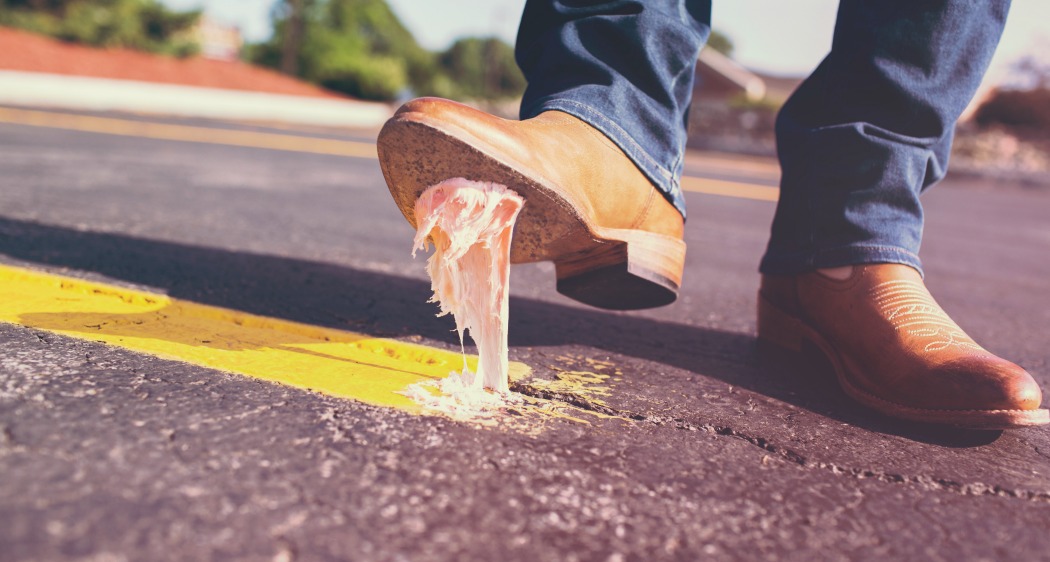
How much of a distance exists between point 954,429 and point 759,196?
5.61 meters

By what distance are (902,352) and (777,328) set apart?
0.37 m

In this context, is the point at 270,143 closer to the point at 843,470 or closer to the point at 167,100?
the point at 843,470

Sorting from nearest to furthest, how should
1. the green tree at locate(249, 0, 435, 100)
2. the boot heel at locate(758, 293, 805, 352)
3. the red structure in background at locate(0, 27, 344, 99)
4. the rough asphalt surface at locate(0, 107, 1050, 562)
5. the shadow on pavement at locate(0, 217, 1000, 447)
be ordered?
the rough asphalt surface at locate(0, 107, 1050, 562) → the shadow on pavement at locate(0, 217, 1000, 447) → the boot heel at locate(758, 293, 805, 352) → the red structure in background at locate(0, 27, 344, 99) → the green tree at locate(249, 0, 435, 100)

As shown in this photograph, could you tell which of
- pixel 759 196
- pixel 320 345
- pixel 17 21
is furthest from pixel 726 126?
pixel 320 345

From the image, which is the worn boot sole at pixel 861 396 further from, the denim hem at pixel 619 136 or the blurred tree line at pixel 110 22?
the blurred tree line at pixel 110 22

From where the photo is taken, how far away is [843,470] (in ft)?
3.35

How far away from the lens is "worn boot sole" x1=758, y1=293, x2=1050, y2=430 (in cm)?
116

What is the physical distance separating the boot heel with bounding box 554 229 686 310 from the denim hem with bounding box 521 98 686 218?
10cm

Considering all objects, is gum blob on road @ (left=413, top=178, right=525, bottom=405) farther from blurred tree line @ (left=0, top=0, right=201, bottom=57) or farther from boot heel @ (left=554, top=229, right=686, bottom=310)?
blurred tree line @ (left=0, top=0, right=201, bottom=57)

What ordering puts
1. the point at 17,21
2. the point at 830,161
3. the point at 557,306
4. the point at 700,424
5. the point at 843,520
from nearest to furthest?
the point at 843,520 → the point at 700,424 → the point at 830,161 → the point at 557,306 → the point at 17,21

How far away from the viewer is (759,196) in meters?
6.62

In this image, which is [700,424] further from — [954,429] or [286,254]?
[286,254]

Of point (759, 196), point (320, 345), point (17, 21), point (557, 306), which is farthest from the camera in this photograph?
point (17, 21)

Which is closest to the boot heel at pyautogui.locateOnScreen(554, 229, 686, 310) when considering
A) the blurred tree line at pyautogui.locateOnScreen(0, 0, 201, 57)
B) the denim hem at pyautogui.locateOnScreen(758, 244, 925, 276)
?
the denim hem at pyautogui.locateOnScreen(758, 244, 925, 276)
